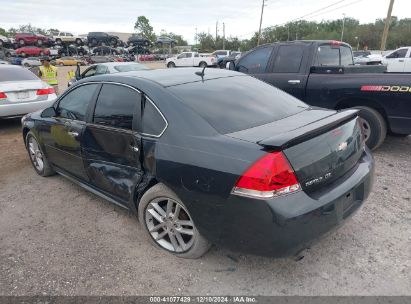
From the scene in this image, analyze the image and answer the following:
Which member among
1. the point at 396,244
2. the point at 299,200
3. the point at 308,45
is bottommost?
the point at 396,244

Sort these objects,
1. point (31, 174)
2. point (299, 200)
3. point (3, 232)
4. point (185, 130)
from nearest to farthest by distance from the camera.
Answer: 1. point (299, 200)
2. point (185, 130)
3. point (3, 232)
4. point (31, 174)

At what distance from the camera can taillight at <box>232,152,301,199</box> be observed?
2209mm

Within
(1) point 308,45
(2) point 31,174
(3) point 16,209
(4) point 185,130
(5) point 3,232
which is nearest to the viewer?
(4) point 185,130

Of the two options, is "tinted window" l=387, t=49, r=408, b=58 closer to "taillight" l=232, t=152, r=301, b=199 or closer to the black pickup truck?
the black pickup truck

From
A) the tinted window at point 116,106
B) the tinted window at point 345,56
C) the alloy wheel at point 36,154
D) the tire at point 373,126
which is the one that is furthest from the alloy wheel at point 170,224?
the tinted window at point 345,56

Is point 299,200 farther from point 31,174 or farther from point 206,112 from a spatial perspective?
point 31,174

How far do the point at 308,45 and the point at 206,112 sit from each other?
13.4ft

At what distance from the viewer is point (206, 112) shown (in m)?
2.77

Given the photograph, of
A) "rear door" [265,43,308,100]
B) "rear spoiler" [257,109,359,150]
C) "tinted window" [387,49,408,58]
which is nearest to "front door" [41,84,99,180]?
"rear spoiler" [257,109,359,150]

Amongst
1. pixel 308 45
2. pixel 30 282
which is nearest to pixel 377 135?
pixel 308 45

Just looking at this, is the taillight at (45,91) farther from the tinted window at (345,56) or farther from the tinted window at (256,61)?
the tinted window at (345,56)

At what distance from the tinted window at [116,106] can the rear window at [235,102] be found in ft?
1.40

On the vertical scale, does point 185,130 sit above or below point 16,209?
above

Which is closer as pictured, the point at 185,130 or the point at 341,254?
the point at 185,130
